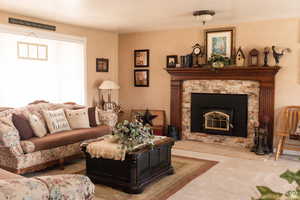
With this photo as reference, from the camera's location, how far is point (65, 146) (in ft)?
14.4

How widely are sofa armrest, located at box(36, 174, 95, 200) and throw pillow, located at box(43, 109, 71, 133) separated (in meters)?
2.93

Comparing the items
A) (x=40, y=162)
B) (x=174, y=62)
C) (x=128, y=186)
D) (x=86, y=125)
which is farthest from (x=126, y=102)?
(x=128, y=186)

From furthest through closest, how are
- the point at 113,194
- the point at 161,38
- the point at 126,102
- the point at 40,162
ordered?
the point at 126,102
the point at 161,38
the point at 40,162
the point at 113,194

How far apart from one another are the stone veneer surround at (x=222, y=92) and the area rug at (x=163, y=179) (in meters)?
1.31

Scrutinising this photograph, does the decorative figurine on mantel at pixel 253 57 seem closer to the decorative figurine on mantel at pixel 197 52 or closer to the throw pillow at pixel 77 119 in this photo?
the decorative figurine on mantel at pixel 197 52

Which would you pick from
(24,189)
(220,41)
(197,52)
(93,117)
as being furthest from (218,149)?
(24,189)

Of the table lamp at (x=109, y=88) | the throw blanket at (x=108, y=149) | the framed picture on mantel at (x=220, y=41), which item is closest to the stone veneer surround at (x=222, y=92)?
the framed picture on mantel at (x=220, y=41)

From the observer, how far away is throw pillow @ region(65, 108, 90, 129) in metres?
4.99

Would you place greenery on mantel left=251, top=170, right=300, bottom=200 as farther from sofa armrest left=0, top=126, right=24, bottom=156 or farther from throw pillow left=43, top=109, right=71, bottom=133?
throw pillow left=43, top=109, right=71, bottom=133

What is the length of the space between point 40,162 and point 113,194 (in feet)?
4.28

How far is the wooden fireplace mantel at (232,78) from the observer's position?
530 cm

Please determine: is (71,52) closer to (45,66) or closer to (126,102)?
(45,66)

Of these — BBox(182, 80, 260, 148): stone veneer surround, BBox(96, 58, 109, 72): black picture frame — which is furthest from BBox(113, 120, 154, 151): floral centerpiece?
BBox(96, 58, 109, 72): black picture frame

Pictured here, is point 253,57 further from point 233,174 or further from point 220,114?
point 233,174
